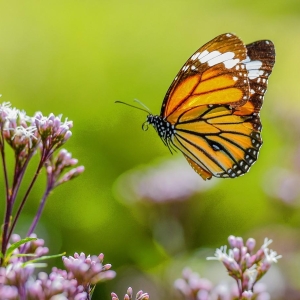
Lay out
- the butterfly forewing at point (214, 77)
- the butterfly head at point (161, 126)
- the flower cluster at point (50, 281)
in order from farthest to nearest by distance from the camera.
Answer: the butterfly head at point (161, 126) → the butterfly forewing at point (214, 77) → the flower cluster at point (50, 281)

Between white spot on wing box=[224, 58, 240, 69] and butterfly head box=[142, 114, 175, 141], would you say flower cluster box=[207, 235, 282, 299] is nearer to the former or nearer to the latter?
white spot on wing box=[224, 58, 240, 69]

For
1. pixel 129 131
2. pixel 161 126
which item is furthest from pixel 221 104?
pixel 129 131

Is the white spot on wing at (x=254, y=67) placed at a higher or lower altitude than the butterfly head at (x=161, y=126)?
higher

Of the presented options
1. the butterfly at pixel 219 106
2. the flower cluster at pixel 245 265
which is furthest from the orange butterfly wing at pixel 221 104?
the flower cluster at pixel 245 265

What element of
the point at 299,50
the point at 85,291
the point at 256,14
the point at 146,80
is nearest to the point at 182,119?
the point at 85,291

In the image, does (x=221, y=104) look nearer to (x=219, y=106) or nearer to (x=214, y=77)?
(x=219, y=106)

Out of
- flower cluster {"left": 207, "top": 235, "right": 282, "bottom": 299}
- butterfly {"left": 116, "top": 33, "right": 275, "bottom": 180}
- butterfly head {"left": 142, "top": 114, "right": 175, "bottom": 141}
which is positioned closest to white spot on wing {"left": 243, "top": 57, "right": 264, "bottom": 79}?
butterfly {"left": 116, "top": 33, "right": 275, "bottom": 180}

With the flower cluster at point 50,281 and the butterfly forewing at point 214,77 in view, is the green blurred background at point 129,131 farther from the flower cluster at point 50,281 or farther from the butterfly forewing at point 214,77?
the flower cluster at point 50,281
